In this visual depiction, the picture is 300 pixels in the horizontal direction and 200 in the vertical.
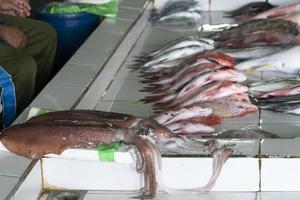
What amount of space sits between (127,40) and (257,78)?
4.62 feet

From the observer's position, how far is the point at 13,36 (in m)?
5.44

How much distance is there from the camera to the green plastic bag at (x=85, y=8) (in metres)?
6.42

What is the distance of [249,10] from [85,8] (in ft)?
5.70

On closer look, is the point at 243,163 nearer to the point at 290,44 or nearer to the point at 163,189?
the point at 163,189

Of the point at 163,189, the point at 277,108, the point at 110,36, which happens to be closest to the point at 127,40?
the point at 110,36

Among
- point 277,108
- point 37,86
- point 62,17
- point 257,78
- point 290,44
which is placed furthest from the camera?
point 62,17

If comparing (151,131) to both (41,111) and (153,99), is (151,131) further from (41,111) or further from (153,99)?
(153,99)

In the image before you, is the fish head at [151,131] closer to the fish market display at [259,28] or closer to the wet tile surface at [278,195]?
the wet tile surface at [278,195]

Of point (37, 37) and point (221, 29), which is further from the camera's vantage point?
point (221, 29)

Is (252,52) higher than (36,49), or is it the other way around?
(252,52)

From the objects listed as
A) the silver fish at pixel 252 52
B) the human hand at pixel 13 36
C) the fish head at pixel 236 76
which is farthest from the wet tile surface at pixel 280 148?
the human hand at pixel 13 36

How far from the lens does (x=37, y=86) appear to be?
5750mm

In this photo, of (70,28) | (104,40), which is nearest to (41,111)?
(104,40)

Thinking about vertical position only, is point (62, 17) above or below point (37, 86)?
above
